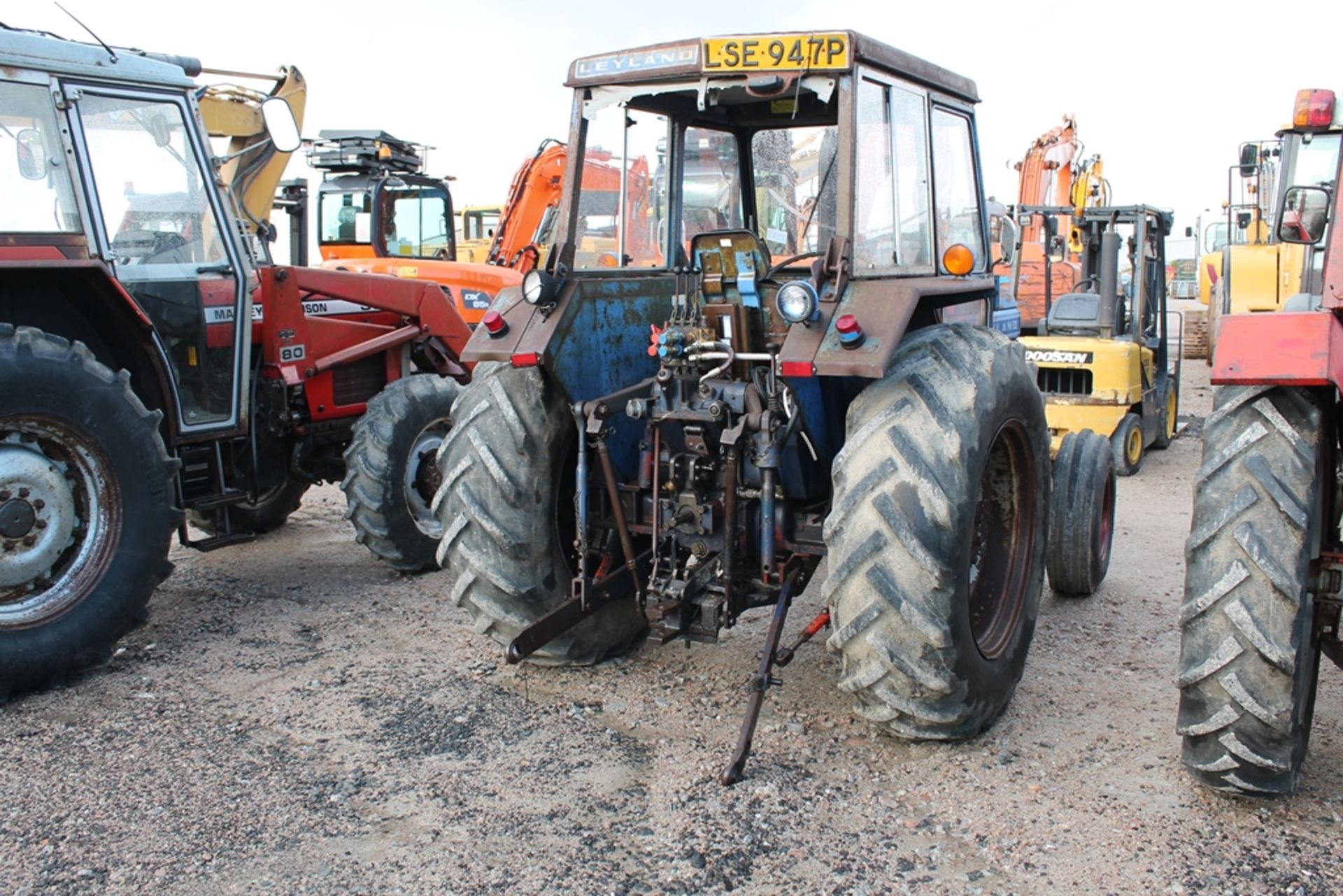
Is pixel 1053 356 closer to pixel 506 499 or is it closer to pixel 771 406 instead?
pixel 771 406

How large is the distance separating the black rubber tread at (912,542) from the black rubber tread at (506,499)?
3.95ft

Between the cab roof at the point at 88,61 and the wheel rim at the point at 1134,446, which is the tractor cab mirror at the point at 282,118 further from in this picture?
the wheel rim at the point at 1134,446

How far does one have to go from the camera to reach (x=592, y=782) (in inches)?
143

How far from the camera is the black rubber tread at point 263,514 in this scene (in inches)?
264

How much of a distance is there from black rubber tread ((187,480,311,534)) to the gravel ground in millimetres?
1584

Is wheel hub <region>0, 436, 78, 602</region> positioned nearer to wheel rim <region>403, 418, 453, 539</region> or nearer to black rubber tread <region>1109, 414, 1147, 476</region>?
wheel rim <region>403, 418, 453, 539</region>

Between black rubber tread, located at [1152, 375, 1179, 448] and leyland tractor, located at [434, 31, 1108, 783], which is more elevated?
leyland tractor, located at [434, 31, 1108, 783]

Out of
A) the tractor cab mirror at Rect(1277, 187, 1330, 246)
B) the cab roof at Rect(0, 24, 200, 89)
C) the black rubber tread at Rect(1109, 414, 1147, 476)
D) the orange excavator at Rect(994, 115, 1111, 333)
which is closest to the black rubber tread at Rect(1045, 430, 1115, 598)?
the tractor cab mirror at Rect(1277, 187, 1330, 246)

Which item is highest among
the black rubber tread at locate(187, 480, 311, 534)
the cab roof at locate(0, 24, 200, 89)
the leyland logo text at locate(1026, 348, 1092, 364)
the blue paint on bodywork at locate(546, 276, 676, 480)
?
the cab roof at locate(0, 24, 200, 89)

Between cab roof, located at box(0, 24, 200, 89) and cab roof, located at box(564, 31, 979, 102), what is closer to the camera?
cab roof, located at box(564, 31, 979, 102)

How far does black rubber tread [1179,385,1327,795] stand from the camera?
10.4ft

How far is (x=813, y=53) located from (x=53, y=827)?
338cm

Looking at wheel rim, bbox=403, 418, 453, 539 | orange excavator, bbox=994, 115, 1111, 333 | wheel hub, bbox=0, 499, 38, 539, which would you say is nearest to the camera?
wheel hub, bbox=0, 499, 38, 539

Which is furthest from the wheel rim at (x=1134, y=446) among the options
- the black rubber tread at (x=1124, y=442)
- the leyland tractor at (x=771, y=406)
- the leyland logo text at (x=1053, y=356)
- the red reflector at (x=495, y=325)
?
the red reflector at (x=495, y=325)
